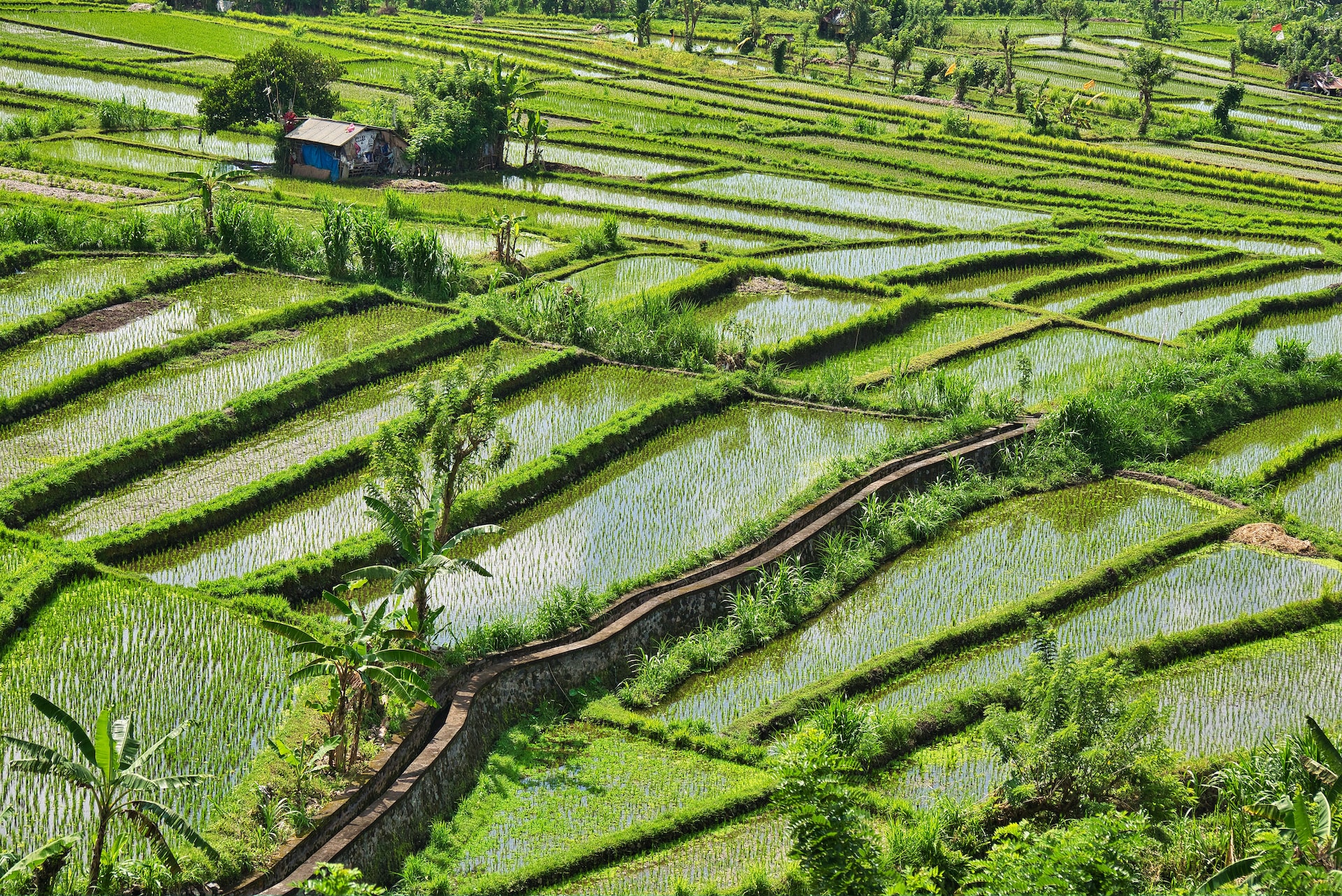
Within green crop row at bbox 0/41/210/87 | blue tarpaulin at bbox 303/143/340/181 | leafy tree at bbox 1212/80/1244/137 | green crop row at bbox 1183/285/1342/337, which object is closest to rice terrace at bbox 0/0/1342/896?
green crop row at bbox 1183/285/1342/337

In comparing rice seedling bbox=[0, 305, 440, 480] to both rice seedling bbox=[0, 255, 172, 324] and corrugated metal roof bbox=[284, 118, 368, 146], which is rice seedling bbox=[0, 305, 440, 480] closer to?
rice seedling bbox=[0, 255, 172, 324]

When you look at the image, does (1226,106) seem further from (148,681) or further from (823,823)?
(148,681)

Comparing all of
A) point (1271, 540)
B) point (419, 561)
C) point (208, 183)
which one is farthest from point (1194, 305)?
point (208, 183)

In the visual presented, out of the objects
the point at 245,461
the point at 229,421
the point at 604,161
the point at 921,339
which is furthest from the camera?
the point at 604,161

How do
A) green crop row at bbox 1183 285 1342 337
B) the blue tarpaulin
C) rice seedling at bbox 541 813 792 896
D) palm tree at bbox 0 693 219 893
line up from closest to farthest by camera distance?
1. palm tree at bbox 0 693 219 893
2. rice seedling at bbox 541 813 792 896
3. green crop row at bbox 1183 285 1342 337
4. the blue tarpaulin

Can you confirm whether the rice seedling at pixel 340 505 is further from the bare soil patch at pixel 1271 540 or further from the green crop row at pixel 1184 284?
the green crop row at pixel 1184 284
